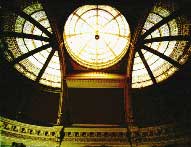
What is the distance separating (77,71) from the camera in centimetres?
1236

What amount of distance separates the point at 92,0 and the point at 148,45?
8.46 feet

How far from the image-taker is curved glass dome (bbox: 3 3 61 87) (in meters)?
11.8

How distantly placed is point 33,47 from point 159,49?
4.53 m

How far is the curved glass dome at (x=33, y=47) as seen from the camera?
11.8m

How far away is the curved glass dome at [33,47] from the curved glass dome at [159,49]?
2.98 meters

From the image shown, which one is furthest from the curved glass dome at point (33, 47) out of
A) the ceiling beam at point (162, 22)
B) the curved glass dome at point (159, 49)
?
the ceiling beam at point (162, 22)

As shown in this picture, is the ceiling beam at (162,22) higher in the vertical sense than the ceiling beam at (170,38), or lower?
higher

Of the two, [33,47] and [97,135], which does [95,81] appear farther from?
[33,47]

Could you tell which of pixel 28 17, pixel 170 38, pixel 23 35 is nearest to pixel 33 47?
pixel 23 35

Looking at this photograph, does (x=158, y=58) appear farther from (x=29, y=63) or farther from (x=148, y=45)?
(x=29, y=63)

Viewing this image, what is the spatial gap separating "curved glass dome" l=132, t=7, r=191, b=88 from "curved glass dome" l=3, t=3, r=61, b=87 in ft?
9.76

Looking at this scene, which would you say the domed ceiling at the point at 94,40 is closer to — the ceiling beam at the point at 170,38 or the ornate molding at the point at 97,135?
the ceiling beam at the point at 170,38

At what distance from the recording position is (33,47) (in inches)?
493

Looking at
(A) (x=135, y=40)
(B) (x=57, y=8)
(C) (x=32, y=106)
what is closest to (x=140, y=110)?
(A) (x=135, y=40)
